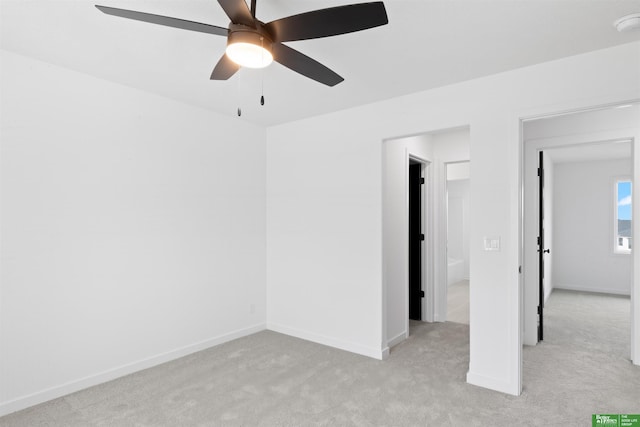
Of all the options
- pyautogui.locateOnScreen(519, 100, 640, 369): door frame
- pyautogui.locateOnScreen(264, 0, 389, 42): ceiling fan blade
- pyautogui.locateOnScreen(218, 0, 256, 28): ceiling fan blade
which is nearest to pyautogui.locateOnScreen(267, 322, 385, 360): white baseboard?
pyautogui.locateOnScreen(519, 100, 640, 369): door frame

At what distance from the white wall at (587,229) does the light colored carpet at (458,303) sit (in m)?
1.99

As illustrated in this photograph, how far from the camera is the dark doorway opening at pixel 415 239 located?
4.95 m

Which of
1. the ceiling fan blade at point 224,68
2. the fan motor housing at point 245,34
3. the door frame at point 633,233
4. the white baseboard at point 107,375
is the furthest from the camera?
the door frame at point 633,233

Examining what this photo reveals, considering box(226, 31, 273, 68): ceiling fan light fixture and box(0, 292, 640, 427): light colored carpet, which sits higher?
box(226, 31, 273, 68): ceiling fan light fixture

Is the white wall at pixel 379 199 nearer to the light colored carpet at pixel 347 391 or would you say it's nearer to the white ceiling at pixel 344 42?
the white ceiling at pixel 344 42

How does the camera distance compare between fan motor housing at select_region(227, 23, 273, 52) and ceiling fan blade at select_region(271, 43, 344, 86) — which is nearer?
fan motor housing at select_region(227, 23, 273, 52)

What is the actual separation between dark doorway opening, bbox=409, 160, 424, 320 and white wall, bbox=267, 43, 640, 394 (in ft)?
4.84

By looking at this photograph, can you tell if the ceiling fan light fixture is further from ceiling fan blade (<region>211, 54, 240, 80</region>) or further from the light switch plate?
the light switch plate

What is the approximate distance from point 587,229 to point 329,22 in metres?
7.55

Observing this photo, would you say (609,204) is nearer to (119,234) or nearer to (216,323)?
(216,323)

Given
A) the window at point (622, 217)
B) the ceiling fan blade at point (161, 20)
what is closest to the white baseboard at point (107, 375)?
the ceiling fan blade at point (161, 20)

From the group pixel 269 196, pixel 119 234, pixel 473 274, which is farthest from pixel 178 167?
pixel 473 274

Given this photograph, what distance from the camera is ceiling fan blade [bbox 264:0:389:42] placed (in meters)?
1.50

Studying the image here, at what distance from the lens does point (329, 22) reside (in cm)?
161
